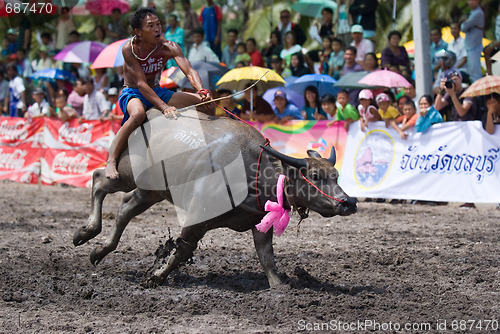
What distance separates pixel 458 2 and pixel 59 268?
55.7 feet

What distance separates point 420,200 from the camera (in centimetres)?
988

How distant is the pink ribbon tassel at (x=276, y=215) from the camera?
4.93 m

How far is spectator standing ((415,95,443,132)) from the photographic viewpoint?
378 inches

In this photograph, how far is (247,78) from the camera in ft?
33.5

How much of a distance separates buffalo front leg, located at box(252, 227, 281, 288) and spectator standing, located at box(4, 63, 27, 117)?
1122 cm

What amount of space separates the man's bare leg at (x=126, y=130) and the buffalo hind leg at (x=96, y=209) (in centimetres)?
22

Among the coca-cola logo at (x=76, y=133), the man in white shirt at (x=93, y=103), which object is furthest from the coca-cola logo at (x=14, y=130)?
the man in white shirt at (x=93, y=103)

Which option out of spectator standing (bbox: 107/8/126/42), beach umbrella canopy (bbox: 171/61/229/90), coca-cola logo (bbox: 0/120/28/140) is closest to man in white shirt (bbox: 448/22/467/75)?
beach umbrella canopy (bbox: 171/61/229/90)

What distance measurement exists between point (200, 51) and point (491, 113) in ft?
19.8

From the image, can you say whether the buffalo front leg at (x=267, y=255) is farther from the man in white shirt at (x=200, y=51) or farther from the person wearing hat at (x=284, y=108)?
the man in white shirt at (x=200, y=51)

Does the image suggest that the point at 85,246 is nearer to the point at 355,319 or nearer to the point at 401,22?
the point at 355,319

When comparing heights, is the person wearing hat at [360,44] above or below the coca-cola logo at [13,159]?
above

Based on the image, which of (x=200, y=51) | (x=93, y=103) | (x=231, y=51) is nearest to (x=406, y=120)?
(x=200, y=51)

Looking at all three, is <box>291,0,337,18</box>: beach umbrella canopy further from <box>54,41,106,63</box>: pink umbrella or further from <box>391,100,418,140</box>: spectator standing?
<box>391,100,418,140</box>: spectator standing
